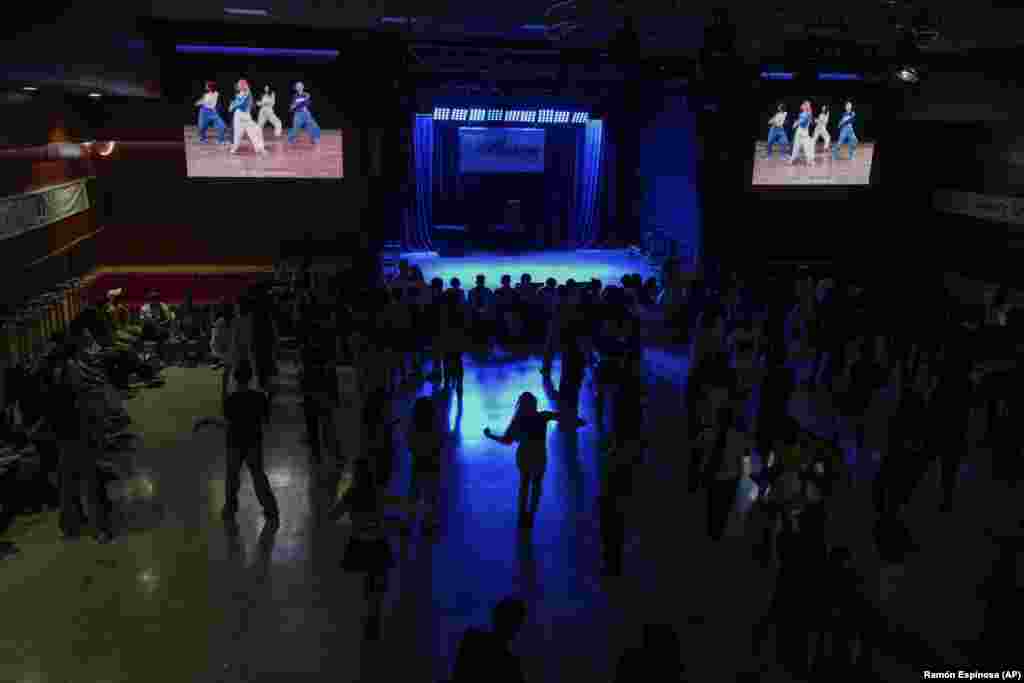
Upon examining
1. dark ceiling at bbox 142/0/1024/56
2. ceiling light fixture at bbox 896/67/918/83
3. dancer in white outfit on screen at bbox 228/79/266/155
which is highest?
dark ceiling at bbox 142/0/1024/56

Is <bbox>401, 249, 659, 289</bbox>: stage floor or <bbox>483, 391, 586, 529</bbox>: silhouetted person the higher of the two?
<bbox>483, 391, 586, 529</bbox>: silhouetted person

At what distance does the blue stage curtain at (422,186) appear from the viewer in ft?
62.8

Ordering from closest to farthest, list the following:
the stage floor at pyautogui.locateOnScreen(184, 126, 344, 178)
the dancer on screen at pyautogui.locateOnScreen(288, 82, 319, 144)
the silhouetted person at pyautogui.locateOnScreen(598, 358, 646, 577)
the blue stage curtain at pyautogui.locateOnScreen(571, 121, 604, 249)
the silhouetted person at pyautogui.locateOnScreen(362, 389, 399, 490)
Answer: the silhouetted person at pyautogui.locateOnScreen(598, 358, 646, 577) → the silhouetted person at pyautogui.locateOnScreen(362, 389, 399, 490) → the stage floor at pyautogui.locateOnScreen(184, 126, 344, 178) → the dancer on screen at pyautogui.locateOnScreen(288, 82, 319, 144) → the blue stage curtain at pyautogui.locateOnScreen(571, 121, 604, 249)

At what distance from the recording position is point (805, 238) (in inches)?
675

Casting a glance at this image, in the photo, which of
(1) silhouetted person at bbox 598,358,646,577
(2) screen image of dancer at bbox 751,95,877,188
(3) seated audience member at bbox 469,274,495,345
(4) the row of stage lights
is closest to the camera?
(1) silhouetted person at bbox 598,358,646,577

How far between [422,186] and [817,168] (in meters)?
9.08

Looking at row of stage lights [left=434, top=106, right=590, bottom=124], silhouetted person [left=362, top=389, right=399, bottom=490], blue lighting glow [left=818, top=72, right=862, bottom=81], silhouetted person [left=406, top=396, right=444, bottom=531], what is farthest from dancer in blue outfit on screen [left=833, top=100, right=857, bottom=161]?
silhouetted person [left=362, top=389, right=399, bottom=490]

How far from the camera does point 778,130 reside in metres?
16.1

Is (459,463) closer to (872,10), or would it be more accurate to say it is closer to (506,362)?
(506,362)

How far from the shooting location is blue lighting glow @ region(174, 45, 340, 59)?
13969mm

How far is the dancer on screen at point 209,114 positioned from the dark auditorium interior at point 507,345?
0.06 meters

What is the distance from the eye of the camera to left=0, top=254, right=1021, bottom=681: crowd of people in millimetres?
5043

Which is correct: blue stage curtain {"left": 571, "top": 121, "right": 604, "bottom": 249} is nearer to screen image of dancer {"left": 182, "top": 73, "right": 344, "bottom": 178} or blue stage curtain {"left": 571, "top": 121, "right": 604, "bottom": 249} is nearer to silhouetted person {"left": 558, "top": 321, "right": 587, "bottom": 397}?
screen image of dancer {"left": 182, "top": 73, "right": 344, "bottom": 178}

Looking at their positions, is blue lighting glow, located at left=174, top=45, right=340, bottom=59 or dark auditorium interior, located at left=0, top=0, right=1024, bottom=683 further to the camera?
blue lighting glow, located at left=174, top=45, right=340, bottom=59
